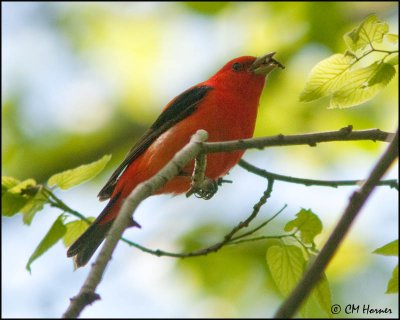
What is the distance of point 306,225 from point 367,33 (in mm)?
1080

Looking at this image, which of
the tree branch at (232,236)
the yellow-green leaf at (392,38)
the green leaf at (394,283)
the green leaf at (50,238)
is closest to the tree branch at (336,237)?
the green leaf at (394,283)

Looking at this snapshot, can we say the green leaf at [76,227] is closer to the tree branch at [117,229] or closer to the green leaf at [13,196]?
the green leaf at [13,196]

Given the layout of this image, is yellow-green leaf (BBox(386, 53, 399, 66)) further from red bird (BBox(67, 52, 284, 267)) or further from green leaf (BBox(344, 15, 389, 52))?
red bird (BBox(67, 52, 284, 267))

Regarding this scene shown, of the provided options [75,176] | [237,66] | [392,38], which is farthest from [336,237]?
[237,66]

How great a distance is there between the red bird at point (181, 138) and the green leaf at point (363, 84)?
2.05 metres

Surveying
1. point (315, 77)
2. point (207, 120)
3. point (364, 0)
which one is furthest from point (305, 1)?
point (315, 77)

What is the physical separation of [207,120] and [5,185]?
2.36 metres

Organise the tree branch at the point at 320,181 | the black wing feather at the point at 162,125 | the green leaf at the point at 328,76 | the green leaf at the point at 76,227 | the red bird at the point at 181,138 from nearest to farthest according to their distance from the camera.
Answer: the green leaf at the point at 328,76 < the tree branch at the point at 320,181 < the green leaf at the point at 76,227 < the red bird at the point at 181,138 < the black wing feather at the point at 162,125

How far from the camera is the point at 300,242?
12.7ft

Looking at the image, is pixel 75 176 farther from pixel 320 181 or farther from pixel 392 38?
pixel 392 38

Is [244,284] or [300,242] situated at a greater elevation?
[300,242]

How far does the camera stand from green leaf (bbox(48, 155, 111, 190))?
396 centimetres

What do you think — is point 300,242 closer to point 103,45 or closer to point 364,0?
point 364,0

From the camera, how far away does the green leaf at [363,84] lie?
342 cm
